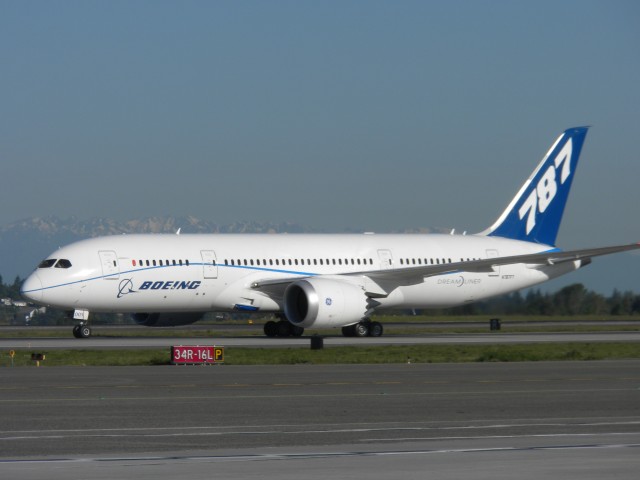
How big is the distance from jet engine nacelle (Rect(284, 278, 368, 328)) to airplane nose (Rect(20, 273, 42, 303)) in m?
9.70

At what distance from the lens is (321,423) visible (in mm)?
19812

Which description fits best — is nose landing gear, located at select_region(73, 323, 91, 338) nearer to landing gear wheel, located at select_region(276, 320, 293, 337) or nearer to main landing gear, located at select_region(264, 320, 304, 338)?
main landing gear, located at select_region(264, 320, 304, 338)

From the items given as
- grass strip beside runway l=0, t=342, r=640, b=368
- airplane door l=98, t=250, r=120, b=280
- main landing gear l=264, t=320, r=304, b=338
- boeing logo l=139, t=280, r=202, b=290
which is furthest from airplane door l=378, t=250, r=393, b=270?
grass strip beside runway l=0, t=342, r=640, b=368

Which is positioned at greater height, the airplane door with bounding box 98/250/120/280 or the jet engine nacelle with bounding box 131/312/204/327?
the airplane door with bounding box 98/250/120/280

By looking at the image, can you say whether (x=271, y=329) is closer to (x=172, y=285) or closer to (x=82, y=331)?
(x=172, y=285)

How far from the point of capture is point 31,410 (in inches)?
864

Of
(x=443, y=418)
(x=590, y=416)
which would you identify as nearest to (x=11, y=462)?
(x=443, y=418)

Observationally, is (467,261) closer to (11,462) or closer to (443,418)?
(443,418)

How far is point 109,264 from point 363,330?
10909 mm

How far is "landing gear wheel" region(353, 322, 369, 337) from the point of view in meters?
53.5

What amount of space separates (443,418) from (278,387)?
692 cm

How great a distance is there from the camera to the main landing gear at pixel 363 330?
53.6 metres

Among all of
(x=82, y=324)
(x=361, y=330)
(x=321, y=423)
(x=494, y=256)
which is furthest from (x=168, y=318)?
(x=321, y=423)

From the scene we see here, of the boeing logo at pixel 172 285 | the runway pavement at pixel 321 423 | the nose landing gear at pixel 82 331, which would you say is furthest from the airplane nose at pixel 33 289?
the runway pavement at pixel 321 423
